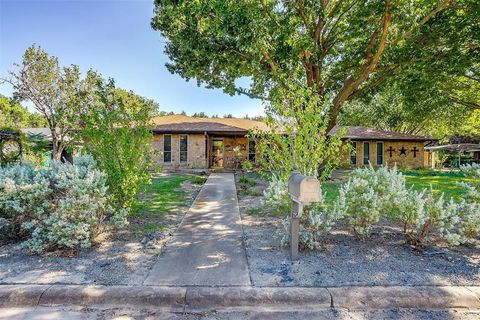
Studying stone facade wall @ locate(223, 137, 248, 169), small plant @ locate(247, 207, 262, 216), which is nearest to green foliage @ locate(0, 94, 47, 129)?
stone facade wall @ locate(223, 137, 248, 169)

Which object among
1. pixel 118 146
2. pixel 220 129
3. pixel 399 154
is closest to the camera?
pixel 118 146

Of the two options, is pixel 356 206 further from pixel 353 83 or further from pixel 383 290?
pixel 353 83

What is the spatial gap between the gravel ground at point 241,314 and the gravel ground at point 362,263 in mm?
362

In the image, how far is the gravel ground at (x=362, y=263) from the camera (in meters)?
3.04

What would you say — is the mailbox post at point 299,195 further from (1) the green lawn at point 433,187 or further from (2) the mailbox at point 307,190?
(1) the green lawn at point 433,187

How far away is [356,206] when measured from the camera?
396cm

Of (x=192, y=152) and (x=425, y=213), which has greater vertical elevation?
(x=192, y=152)

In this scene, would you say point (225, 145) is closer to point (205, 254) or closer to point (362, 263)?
point (205, 254)

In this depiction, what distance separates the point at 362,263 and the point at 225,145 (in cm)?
1628

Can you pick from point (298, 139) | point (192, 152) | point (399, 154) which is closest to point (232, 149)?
point (192, 152)

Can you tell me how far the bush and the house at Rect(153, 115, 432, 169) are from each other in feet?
41.6

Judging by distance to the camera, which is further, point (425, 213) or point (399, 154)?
point (399, 154)

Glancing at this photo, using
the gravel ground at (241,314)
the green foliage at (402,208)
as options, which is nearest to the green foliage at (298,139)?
the green foliage at (402,208)

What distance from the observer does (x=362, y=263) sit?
3469 mm
